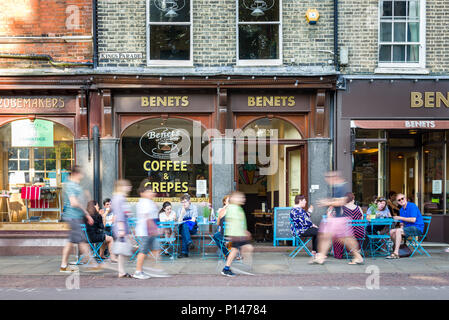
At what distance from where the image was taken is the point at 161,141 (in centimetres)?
1274

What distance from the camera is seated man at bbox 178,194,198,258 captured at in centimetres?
1155

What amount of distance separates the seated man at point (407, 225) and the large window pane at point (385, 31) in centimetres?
420

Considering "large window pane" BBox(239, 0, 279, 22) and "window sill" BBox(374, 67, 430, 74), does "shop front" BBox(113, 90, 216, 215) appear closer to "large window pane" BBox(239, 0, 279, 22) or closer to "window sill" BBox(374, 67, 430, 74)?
"large window pane" BBox(239, 0, 279, 22)

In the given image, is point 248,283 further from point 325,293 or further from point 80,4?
point 80,4

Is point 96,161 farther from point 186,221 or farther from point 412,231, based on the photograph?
point 412,231

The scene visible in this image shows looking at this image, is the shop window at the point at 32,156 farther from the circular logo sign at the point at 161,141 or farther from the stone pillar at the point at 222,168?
the stone pillar at the point at 222,168

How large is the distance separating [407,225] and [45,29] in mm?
10102

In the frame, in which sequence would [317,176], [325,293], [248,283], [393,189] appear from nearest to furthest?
[325,293] < [248,283] < [317,176] < [393,189]

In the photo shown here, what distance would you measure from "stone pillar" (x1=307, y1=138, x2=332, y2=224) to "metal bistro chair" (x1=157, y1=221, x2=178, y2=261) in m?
3.57

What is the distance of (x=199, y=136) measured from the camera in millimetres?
12680

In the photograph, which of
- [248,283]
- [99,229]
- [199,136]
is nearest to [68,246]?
[99,229]

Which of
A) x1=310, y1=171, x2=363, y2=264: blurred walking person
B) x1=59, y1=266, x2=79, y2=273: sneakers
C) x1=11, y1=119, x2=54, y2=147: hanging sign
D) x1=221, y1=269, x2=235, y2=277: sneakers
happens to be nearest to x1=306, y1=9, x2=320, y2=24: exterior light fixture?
x1=310, y1=171, x2=363, y2=264: blurred walking person

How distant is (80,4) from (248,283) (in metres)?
8.32

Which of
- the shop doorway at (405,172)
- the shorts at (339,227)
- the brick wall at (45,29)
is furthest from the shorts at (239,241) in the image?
the shop doorway at (405,172)
